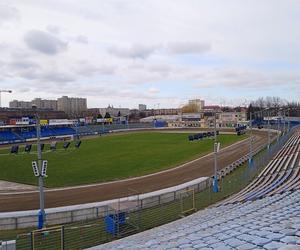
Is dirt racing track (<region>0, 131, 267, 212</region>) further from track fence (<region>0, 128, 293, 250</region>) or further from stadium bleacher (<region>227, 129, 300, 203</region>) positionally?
stadium bleacher (<region>227, 129, 300, 203</region>)

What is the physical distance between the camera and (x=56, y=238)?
763 inches

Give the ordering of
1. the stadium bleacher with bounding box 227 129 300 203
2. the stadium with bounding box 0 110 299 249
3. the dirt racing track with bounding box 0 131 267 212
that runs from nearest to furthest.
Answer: the stadium with bounding box 0 110 299 249 < the stadium bleacher with bounding box 227 129 300 203 < the dirt racing track with bounding box 0 131 267 212

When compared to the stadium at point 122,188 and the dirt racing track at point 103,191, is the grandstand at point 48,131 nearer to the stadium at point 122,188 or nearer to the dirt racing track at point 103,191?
the stadium at point 122,188

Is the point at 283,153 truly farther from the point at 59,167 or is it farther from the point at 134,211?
the point at 134,211

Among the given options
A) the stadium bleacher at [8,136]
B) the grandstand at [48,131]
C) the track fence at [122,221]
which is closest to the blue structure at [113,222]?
the track fence at [122,221]

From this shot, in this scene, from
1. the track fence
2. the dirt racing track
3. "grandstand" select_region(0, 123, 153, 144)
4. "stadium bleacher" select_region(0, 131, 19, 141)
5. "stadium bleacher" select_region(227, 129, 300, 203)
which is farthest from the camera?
"grandstand" select_region(0, 123, 153, 144)

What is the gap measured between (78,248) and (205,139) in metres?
65.0

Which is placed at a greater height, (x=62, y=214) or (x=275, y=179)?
(x=275, y=179)

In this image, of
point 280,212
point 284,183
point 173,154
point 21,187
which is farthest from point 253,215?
point 173,154

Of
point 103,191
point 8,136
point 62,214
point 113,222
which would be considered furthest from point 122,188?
point 8,136

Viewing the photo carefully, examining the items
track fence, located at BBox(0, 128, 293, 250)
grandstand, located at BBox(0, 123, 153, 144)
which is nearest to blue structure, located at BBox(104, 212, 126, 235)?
track fence, located at BBox(0, 128, 293, 250)

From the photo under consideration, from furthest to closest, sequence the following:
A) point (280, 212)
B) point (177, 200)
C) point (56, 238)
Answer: point (177, 200) → point (56, 238) → point (280, 212)

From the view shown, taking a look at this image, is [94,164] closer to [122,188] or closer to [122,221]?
[122,188]

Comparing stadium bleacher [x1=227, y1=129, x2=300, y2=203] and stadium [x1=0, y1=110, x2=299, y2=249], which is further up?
stadium bleacher [x1=227, y1=129, x2=300, y2=203]
